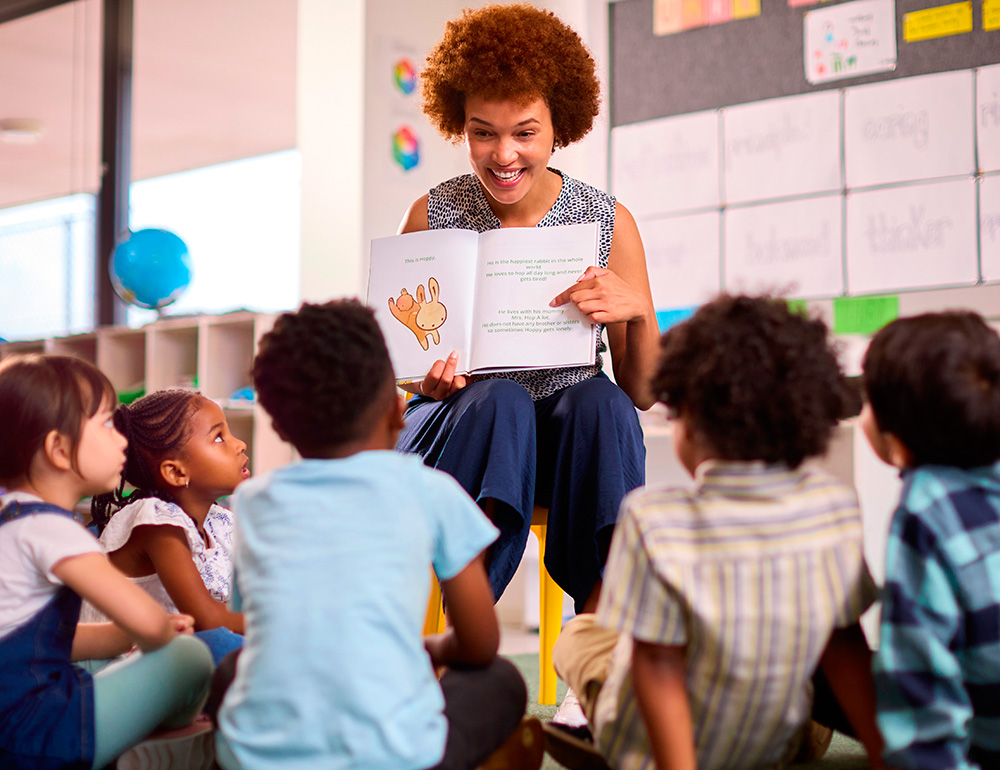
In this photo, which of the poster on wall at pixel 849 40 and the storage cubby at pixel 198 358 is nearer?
the poster on wall at pixel 849 40

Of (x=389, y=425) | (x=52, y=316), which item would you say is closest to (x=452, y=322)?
(x=389, y=425)

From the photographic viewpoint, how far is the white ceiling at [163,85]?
17.1ft

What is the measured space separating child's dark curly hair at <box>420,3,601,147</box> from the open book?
291 mm

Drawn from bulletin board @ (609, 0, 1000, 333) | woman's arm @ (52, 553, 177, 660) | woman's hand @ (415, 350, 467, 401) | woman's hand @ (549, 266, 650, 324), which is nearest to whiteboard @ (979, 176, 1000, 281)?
bulletin board @ (609, 0, 1000, 333)

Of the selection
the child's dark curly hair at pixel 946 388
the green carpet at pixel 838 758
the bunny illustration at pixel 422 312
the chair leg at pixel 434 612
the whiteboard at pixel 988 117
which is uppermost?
the whiteboard at pixel 988 117

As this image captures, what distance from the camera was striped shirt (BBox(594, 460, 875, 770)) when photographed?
33.2 inches

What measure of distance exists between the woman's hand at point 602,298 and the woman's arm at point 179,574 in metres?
0.69

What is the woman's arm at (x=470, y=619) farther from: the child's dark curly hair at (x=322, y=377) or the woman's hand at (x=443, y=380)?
the woman's hand at (x=443, y=380)

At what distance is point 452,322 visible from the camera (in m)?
1.56

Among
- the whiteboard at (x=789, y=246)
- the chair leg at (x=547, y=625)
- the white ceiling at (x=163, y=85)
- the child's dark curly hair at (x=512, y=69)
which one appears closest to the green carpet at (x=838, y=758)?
the chair leg at (x=547, y=625)

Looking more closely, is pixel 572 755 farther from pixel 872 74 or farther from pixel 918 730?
pixel 872 74

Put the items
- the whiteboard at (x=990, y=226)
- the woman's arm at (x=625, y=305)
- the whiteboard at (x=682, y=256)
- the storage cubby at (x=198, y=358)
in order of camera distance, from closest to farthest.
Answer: the woman's arm at (x=625, y=305), the whiteboard at (x=990, y=226), the whiteboard at (x=682, y=256), the storage cubby at (x=198, y=358)

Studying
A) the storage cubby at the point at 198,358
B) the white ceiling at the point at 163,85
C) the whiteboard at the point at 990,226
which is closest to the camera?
the whiteboard at the point at 990,226

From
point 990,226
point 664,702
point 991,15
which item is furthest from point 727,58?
point 664,702
